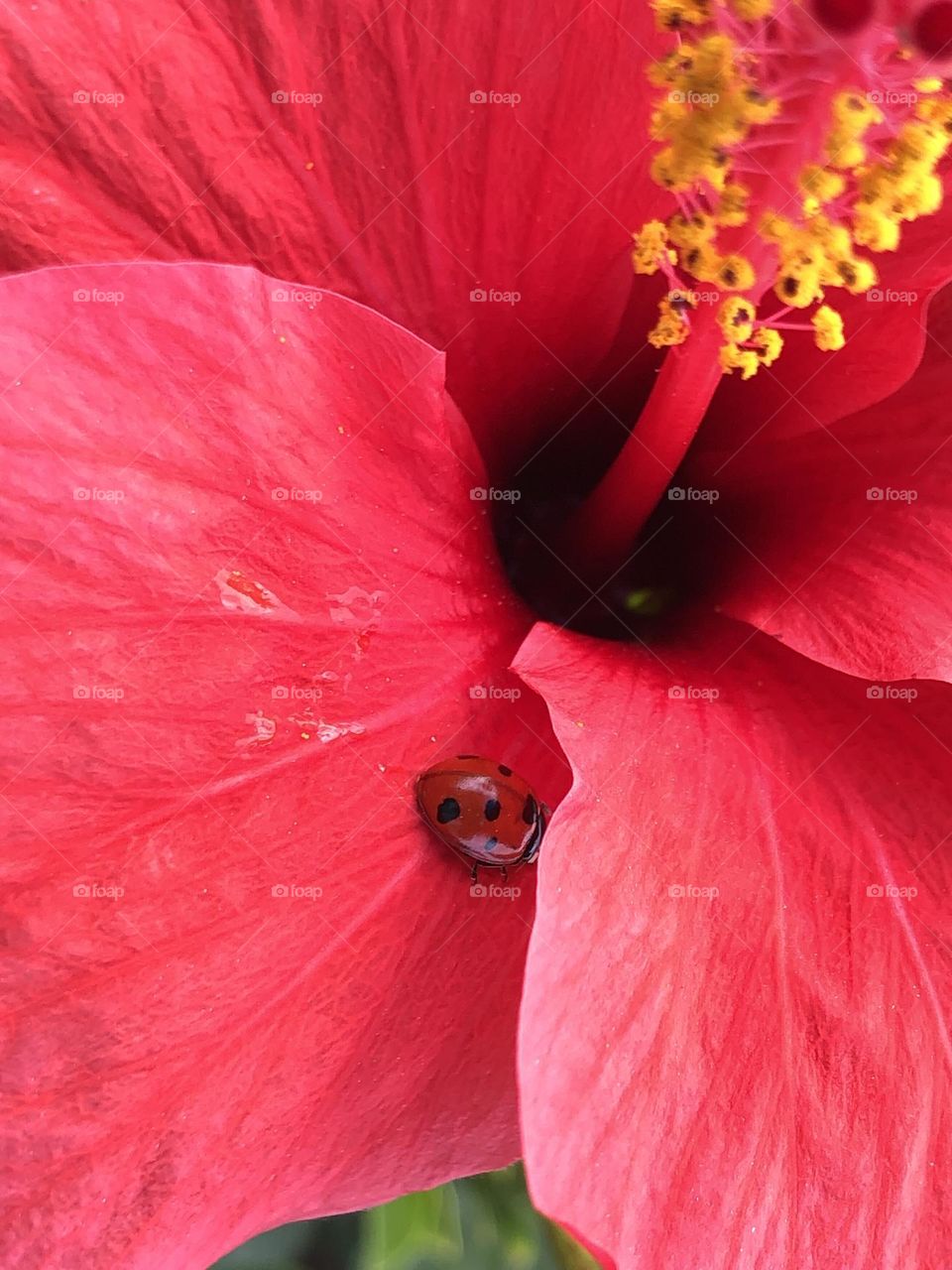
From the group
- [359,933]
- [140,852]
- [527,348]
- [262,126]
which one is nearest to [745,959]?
[359,933]

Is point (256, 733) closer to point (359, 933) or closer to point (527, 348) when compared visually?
point (359, 933)

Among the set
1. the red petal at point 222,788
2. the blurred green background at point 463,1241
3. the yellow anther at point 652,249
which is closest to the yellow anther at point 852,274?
the yellow anther at point 652,249

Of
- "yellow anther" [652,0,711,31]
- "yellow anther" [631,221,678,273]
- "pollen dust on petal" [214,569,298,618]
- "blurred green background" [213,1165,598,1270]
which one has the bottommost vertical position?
Answer: "blurred green background" [213,1165,598,1270]

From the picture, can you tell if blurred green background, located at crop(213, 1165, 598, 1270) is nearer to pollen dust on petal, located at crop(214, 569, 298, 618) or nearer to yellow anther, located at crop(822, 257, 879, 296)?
pollen dust on petal, located at crop(214, 569, 298, 618)

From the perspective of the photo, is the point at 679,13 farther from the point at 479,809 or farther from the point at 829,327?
the point at 479,809

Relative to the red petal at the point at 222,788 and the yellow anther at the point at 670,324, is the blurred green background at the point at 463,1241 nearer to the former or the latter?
the red petal at the point at 222,788

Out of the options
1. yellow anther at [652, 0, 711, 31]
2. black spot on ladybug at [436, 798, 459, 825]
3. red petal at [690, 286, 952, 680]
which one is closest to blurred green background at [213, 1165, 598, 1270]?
black spot on ladybug at [436, 798, 459, 825]
